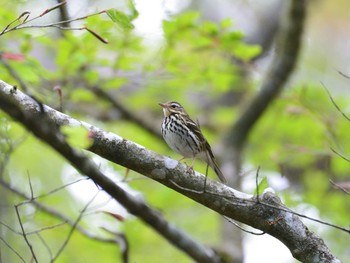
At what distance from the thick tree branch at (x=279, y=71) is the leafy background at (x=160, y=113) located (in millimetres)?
198

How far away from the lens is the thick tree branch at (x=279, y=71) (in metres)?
7.70

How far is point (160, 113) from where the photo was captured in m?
11.1

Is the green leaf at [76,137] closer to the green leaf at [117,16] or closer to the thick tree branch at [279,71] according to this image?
the green leaf at [117,16]

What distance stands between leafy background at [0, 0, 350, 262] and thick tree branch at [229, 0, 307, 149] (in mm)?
198

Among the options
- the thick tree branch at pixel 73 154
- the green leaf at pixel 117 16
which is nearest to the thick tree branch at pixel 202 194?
the thick tree branch at pixel 73 154

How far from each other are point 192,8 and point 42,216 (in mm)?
6265

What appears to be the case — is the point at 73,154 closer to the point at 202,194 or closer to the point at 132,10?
the point at 202,194

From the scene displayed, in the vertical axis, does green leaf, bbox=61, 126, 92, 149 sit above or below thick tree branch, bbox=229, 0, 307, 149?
below

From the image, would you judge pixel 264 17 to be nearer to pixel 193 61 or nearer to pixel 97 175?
pixel 193 61

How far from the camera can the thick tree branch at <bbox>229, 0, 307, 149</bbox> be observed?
770cm

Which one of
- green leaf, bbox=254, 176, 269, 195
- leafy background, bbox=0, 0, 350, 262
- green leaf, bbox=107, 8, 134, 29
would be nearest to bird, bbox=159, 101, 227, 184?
leafy background, bbox=0, 0, 350, 262

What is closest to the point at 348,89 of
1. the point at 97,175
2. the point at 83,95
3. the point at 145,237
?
the point at 145,237

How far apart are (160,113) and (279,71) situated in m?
3.24

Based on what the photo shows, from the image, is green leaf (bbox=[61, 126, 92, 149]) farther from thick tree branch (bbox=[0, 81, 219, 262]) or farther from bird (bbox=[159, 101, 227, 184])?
bird (bbox=[159, 101, 227, 184])
